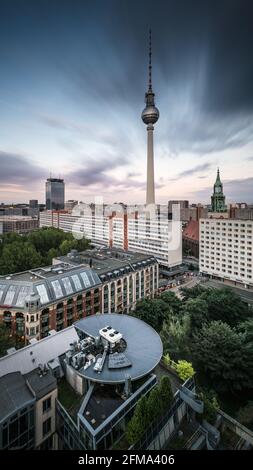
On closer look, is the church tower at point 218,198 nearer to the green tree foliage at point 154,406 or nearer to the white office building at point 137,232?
the white office building at point 137,232

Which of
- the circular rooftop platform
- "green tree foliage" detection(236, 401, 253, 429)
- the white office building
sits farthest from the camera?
the white office building

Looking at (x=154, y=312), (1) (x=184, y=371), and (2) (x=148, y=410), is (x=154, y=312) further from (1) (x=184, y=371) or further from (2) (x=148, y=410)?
(2) (x=148, y=410)

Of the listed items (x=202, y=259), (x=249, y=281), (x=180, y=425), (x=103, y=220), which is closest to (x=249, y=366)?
(x=180, y=425)

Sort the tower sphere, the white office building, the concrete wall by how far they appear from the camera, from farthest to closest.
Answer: the tower sphere
the white office building
the concrete wall

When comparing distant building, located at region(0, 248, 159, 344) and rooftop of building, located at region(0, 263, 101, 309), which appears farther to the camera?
rooftop of building, located at region(0, 263, 101, 309)

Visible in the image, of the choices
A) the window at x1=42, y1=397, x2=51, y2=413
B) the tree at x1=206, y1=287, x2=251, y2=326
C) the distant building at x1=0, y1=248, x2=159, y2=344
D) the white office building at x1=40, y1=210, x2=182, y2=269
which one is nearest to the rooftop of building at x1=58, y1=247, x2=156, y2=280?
the distant building at x1=0, y1=248, x2=159, y2=344

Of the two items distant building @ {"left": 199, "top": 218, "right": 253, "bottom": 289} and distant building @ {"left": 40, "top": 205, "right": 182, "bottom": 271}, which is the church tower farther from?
distant building @ {"left": 199, "top": 218, "right": 253, "bottom": 289}

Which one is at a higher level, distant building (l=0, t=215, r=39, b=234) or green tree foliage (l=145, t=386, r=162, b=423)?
distant building (l=0, t=215, r=39, b=234)
